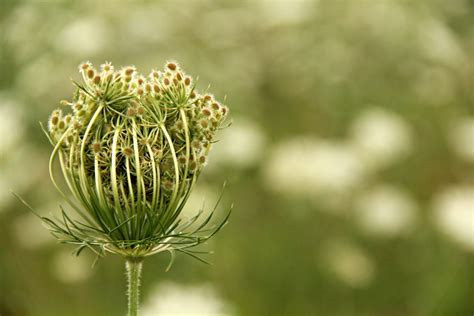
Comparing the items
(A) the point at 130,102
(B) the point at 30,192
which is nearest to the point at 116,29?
(B) the point at 30,192

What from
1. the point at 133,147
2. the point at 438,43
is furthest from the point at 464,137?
the point at 133,147

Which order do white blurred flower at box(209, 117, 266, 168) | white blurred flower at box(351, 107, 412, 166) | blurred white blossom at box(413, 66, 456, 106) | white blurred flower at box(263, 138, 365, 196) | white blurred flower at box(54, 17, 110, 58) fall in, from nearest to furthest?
white blurred flower at box(54, 17, 110, 58) → white blurred flower at box(263, 138, 365, 196) → white blurred flower at box(209, 117, 266, 168) → white blurred flower at box(351, 107, 412, 166) → blurred white blossom at box(413, 66, 456, 106)

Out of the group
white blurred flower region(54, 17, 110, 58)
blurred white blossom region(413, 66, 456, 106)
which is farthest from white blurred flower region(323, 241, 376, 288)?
white blurred flower region(54, 17, 110, 58)

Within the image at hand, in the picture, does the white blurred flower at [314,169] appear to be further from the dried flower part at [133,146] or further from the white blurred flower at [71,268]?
the dried flower part at [133,146]

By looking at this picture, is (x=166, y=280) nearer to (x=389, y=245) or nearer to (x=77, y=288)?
(x=77, y=288)

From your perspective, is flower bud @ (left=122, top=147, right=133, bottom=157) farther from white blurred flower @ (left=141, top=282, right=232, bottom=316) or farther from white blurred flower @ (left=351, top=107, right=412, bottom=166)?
white blurred flower @ (left=351, top=107, right=412, bottom=166)

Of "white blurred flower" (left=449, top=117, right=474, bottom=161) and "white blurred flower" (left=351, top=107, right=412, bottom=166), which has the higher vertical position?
"white blurred flower" (left=449, top=117, right=474, bottom=161)

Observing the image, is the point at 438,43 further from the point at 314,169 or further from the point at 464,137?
the point at 314,169
